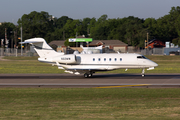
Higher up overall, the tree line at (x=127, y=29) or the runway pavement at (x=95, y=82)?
the tree line at (x=127, y=29)

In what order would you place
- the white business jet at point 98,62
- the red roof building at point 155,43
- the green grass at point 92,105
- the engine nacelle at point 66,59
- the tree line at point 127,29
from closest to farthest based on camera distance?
the green grass at point 92,105
the white business jet at point 98,62
the engine nacelle at point 66,59
the red roof building at point 155,43
the tree line at point 127,29

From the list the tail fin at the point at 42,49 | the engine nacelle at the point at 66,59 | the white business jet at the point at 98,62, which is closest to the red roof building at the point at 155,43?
the white business jet at the point at 98,62

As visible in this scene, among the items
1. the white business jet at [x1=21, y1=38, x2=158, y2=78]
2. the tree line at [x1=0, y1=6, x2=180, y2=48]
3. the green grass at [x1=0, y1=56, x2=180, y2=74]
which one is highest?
the tree line at [x1=0, y1=6, x2=180, y2=48]

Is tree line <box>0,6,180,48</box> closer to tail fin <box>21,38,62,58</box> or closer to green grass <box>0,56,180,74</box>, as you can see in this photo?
green grass <box>0,56,180,74</box>

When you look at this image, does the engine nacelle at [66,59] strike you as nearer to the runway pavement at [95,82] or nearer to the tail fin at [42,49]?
the tail fin at [42,49]

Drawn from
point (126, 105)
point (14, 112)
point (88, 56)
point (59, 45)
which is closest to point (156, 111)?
point (126, 105)

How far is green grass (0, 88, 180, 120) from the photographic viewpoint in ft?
40.3

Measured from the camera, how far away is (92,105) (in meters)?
14.5

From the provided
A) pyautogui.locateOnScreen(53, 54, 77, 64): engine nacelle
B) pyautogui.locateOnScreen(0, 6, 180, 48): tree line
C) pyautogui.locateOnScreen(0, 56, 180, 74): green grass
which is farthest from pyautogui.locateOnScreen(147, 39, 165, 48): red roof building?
pyautogui.locateOnScreen(53, 54, 77, 64): engine nacelle

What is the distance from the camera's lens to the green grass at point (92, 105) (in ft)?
40.3

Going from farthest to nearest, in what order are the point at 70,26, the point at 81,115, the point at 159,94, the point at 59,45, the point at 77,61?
the point at 70,26, the point at 59,45, the point at 77,61, the point at 159,94, the point at 81,115

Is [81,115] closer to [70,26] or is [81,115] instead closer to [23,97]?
[23,97]

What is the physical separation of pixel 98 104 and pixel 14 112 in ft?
14.7

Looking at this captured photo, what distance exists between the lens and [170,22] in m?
142
